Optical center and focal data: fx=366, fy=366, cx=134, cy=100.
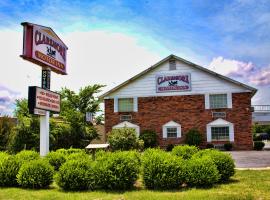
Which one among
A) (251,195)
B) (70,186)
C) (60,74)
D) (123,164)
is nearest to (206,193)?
(251,195)

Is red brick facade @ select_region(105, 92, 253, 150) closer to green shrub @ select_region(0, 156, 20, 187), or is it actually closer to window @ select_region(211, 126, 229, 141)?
window @ select_region(211, 126, 229, 141)

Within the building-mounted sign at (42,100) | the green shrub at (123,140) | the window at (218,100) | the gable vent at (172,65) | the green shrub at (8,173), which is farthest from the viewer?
the gable vent at (172,65)

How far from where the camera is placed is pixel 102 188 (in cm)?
1119

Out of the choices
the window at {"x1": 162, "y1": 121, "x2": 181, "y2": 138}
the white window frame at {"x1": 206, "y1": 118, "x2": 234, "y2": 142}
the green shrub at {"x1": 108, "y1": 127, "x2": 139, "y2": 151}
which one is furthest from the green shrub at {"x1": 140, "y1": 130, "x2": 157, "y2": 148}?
the green shrub at {"x1": 108, "y1": 127, "x2": 139, "y2": 151}

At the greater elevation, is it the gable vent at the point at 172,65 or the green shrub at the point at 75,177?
the gable vent at the point at 172,65

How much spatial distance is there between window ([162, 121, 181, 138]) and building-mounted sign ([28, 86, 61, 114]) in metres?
16.7

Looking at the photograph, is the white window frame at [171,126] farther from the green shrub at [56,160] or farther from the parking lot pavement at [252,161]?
the green shrub at [56,160]

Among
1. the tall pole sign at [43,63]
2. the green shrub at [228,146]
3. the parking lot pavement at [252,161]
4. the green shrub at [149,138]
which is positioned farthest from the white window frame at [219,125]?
the tall pole sign at [43,63]

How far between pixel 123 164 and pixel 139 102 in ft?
74.9

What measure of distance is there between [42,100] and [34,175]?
4.81 metres

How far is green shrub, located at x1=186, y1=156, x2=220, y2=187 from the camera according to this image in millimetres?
10789

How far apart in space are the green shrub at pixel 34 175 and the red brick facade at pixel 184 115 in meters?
21.6

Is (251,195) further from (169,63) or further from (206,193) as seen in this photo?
(169,63)

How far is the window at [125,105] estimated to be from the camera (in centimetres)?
3397
